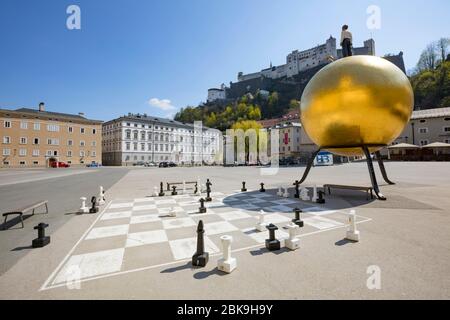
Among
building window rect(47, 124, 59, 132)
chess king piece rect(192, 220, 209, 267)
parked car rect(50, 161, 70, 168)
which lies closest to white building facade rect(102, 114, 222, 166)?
parked car rect(50, 161, 70, 168)

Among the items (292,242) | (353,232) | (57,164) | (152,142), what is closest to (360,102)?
(353,232)

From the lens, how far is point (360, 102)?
30.4 ft

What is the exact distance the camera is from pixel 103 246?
202 inches

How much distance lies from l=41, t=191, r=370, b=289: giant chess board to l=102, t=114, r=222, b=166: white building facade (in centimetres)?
6598

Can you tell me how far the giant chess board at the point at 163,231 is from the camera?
4.22m

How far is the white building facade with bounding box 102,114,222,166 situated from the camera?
70938 millimetres

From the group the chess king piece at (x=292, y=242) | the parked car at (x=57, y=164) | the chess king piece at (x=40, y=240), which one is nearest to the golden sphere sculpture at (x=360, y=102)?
the chess king piece at (x=292, y=242)

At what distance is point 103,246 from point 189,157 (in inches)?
3281

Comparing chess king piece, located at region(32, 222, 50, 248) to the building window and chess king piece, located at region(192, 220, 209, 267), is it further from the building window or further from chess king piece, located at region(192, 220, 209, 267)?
the building window

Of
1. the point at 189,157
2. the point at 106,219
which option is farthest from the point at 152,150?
the point at 106,219

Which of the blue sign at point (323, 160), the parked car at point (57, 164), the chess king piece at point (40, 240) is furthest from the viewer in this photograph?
the parked car at point (57, 164)

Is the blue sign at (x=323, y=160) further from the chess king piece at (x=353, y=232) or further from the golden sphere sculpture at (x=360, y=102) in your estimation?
the chess king piece at (x=353, y=232)

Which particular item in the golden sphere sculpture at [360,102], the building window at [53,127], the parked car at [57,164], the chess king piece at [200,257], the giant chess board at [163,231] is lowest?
the giant chess board at [163,231]

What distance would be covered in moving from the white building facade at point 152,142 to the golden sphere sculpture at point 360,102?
6600cm
